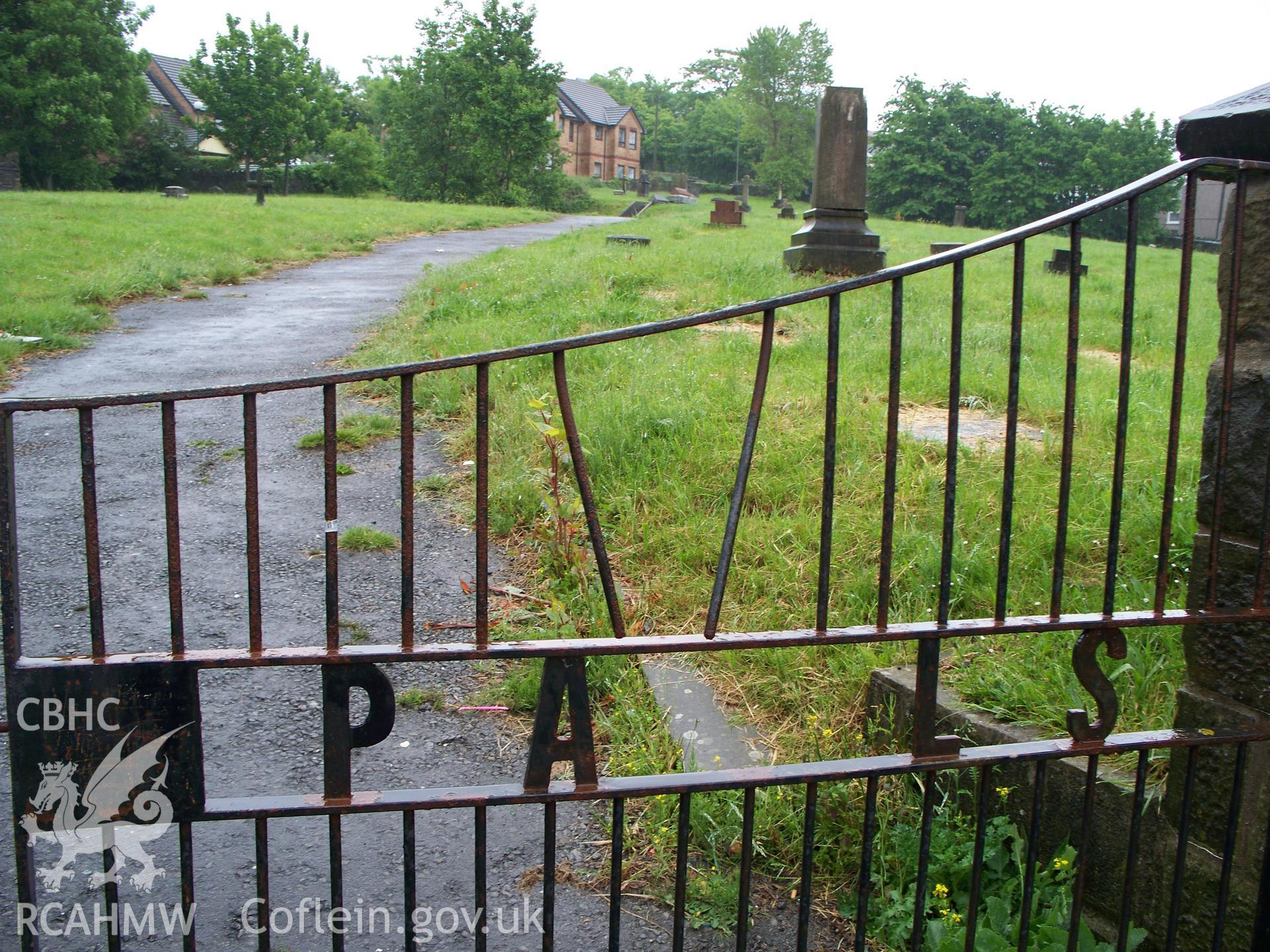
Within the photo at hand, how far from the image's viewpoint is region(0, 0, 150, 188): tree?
38.0m

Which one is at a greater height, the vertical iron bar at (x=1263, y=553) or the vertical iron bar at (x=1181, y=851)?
the vertical iron bar at (x=1263, y=553)

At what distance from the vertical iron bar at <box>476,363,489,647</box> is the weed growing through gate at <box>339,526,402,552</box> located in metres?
2.85

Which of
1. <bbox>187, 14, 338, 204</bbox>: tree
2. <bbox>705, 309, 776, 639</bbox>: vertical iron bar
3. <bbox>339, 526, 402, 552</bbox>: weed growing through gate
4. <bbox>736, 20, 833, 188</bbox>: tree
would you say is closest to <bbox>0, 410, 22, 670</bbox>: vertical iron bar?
<bbox>705, 309, 776, 639</bbox>: vertical iron bar

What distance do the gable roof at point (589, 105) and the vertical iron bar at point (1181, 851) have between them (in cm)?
7720

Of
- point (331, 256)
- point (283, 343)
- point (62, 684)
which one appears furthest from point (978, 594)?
point (331, 256)

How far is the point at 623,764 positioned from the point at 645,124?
9249cm

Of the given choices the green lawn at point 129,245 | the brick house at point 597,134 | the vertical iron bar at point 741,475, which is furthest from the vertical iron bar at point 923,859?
the brick house at point 597,134

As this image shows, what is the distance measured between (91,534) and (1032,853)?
1.66 metres

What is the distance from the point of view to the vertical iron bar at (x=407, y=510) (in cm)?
158

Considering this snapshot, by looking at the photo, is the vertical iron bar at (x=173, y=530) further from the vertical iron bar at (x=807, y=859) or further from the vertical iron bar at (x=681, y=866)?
the vertical iron bar at (x=807, y=859)

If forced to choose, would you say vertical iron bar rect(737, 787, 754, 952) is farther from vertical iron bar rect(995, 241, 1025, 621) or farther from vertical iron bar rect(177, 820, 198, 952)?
vertical iron bar rect(177, 820, 198, 952)

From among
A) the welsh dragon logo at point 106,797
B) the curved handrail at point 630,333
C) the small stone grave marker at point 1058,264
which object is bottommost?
the welsh dragon logo at point 106,797

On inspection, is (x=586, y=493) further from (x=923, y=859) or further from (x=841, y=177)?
(x=841, y=177)

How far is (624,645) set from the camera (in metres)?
1.64
